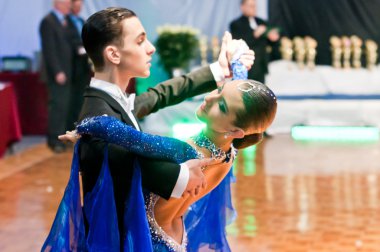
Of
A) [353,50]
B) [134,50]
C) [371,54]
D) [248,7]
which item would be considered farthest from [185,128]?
[134,50]

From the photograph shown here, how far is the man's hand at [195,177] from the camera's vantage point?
6.35 ft

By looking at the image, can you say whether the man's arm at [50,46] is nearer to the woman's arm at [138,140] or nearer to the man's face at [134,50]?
the man's face at [134,50]

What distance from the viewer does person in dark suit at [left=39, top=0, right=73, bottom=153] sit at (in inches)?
319

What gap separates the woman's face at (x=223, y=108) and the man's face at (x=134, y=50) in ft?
0.78

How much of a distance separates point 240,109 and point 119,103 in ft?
1.17

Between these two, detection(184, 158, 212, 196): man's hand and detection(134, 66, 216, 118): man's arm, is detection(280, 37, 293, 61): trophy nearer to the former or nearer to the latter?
detection(134, 66, 216, 118): man's arm

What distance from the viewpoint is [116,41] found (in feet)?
6.89

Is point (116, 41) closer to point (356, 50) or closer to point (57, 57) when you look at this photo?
point (57, 57)

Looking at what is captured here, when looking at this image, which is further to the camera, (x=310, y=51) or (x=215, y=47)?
(x=310, y=51)

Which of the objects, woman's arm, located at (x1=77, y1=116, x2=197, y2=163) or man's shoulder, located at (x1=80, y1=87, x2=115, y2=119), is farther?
man's shoulder, located at (x1=80, y1=87, x2=115, y2=119)

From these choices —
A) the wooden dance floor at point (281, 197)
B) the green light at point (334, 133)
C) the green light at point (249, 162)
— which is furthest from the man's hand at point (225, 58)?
the green light at point (334, 133)

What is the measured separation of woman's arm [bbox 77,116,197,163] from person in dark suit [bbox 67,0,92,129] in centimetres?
627

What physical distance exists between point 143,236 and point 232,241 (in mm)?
2552

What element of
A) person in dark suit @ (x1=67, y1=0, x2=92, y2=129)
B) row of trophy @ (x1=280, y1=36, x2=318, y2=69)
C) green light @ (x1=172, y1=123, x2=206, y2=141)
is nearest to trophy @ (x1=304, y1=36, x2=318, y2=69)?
row of trophy @ (x1=280, y1=36, x2=318, y2=69)
